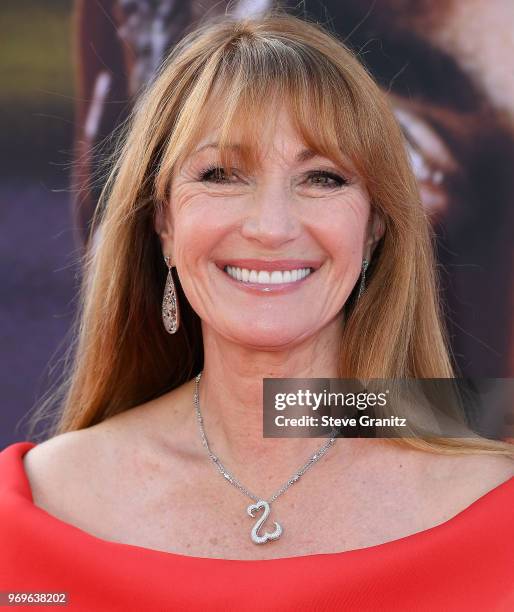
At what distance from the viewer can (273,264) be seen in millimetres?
2334

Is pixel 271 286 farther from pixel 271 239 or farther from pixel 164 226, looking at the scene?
A: pixel 164 226

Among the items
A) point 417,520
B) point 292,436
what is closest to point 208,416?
point 292,436

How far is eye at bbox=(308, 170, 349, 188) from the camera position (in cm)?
233

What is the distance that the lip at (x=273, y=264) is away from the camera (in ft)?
7.65

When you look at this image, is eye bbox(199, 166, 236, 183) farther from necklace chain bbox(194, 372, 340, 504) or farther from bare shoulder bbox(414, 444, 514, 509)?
bare shoulder bbox(414, 444, 514, 509)

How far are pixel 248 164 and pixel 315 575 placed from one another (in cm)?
92

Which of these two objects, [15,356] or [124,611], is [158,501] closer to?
[124,611]

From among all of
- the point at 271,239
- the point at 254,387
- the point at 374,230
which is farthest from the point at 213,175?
the point at 254,387

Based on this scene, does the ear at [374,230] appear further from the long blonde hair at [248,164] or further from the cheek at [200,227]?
the cheek at [200,227]

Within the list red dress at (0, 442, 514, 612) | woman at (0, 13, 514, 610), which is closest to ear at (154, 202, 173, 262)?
woman at (0, 13, 514, 610)

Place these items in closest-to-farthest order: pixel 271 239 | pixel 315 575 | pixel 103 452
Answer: pixel 315 575
pixel 271 239
pixel 103 452

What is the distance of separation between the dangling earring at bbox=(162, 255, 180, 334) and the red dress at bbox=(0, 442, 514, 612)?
601mm

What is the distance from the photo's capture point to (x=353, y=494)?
240 centimetres

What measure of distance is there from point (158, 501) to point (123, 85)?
4.14ft
